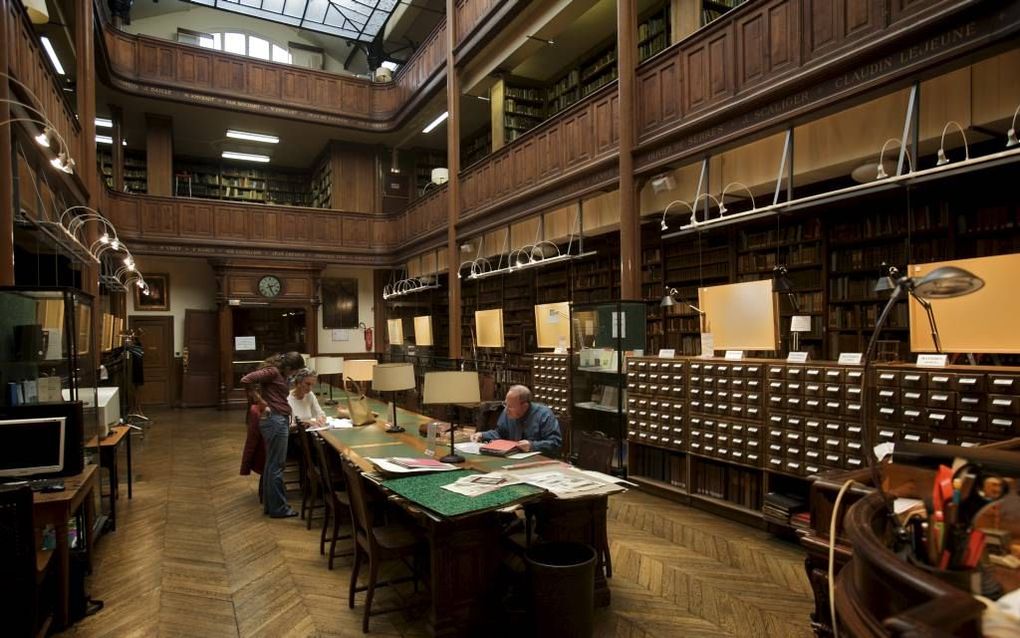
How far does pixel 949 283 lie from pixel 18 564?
3456 millimetres

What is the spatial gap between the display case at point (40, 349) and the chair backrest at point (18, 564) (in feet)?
3.48

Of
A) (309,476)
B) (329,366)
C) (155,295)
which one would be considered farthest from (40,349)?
(155,295)

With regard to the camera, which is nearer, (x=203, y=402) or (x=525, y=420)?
(x=525, y=420)

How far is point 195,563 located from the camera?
3973 mm

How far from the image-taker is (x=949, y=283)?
4.61ft

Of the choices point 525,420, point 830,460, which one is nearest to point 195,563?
point 525,420

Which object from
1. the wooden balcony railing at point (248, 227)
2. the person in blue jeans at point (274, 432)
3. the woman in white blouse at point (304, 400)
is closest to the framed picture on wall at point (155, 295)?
the wooden balcony railing at point (248, 227)

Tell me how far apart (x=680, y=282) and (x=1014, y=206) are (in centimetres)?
333

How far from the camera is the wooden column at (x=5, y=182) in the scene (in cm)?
409

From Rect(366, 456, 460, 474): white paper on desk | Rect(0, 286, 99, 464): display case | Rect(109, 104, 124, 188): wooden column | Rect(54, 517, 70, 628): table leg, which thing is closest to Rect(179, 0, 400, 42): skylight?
Rect(109, 104, 124, 188): wooden column

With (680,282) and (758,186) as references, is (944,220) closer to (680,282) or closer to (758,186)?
(758,186)

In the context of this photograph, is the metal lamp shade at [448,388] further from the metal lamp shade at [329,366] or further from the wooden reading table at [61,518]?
the metal lamp shade at [329,366]

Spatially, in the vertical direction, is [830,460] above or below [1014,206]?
below

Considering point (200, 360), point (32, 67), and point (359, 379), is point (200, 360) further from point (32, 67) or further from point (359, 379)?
point (32, 67)
